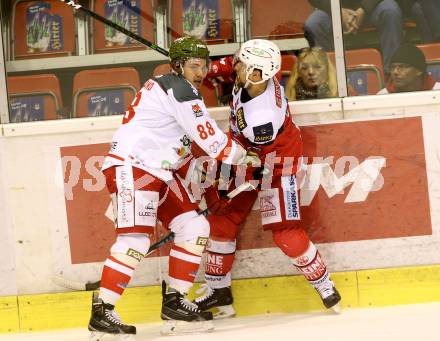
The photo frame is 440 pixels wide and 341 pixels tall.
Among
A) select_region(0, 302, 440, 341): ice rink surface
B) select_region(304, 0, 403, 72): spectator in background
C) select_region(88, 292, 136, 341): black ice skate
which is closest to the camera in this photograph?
select_region(0, 302, 440, 341): ice rink surface

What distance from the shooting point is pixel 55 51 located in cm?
480

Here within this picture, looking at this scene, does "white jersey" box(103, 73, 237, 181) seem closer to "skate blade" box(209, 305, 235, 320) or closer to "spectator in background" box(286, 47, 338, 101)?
"spectator in background" box(286, 47, 338, 101)

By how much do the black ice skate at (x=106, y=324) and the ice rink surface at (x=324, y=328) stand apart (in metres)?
0.12

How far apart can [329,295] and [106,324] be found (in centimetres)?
104

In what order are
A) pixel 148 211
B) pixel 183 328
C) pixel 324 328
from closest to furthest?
pixel 324 328 → pixel 148 211 → pixel 183 328

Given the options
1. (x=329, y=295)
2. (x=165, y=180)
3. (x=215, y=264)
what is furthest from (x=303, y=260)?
(x=165, y=180)

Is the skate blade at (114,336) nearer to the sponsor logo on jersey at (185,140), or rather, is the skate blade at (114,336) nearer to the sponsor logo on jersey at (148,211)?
the sponsor logo on jersey at (148,211)

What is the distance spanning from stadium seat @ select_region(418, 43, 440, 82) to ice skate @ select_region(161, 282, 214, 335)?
1.59m

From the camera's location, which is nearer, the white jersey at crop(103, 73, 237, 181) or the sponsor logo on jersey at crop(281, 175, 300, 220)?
the white jersey at crop(103, 73, 237, 181)

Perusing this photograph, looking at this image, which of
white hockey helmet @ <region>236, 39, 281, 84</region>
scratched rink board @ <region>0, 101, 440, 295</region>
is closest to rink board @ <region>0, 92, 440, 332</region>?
scratched rink board @ <region>0, 101, 440, 295</region>

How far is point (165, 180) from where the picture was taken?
4.39 metres

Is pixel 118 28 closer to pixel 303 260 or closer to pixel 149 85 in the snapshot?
pixel 149 85

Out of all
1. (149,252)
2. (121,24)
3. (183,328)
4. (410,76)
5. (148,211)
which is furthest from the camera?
(121,24)

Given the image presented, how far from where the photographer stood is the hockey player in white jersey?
4270 millimetres
